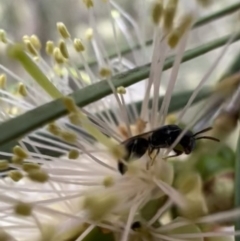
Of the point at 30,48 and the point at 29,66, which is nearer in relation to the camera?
the point at 29,66

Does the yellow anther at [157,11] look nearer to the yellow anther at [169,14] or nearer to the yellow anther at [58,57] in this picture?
the yellow anther at [169,14]

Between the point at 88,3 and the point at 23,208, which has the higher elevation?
the point at 88,3

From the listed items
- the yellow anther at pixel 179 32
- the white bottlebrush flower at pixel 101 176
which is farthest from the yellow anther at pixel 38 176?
the yellow anther at pixel 179 32

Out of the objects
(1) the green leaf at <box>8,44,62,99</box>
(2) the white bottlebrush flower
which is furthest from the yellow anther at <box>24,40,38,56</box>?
(1) the green leaf at <box>8,44,62,99</box>

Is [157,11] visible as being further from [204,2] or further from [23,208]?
[23,208]

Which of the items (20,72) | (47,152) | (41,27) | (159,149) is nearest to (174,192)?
(159,149)

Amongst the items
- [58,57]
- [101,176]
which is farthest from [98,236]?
[58,57]

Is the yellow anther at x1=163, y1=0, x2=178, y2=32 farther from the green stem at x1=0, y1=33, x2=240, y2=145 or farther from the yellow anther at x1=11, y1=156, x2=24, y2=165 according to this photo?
the yellow anther at x1=11, y1=156, x2=24, y2=165
